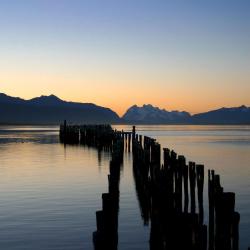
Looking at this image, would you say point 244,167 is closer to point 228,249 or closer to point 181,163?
point 181,163

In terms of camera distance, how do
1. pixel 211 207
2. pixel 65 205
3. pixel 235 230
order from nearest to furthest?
1. pixel 235 230
2. pixel 211 207
3. pixel 65 205

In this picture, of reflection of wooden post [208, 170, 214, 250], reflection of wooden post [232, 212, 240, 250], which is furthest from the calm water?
reflection of wooden post [232, 212, 240, 250]

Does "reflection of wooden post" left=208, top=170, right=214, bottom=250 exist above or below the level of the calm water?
above

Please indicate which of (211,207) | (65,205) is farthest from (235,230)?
(65,205)

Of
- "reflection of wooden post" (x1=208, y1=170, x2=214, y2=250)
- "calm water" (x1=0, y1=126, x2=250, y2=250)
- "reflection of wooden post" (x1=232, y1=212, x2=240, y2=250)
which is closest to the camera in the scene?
"reflection of wooden post" (x1=232, y1=212, x2=240, y2=250)

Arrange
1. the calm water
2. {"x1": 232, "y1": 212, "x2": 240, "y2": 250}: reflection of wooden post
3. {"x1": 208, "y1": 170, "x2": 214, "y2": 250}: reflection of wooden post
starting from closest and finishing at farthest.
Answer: {"x1": 232, "y1": 212, "x2": 240, "y2": 250}: reflection of wooden post
{"x1": 208, "y1": 170, "x2": 214, "y2": 250}: reflection of wooden post
the calm water

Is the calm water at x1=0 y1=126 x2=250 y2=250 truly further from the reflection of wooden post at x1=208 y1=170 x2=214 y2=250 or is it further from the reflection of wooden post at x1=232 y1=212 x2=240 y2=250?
the reflection of wooden post at x1=232 y1=212 x2=240 y2=250

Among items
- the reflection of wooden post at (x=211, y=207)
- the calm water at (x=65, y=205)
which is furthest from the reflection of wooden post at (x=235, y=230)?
the calm water at (x=65, y=205)

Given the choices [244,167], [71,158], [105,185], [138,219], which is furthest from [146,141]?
[138,219]

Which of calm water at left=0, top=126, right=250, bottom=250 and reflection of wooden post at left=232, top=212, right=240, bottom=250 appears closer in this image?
reflection of wooden post at left=232, top=212, right=240, bottom=250

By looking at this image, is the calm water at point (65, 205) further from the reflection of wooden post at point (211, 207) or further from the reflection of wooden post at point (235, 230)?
the reflection of wooden post at point (235, 230)

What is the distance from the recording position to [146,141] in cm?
3145

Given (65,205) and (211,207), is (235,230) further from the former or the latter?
(65,205)

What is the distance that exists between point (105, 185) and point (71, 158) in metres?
17.0
